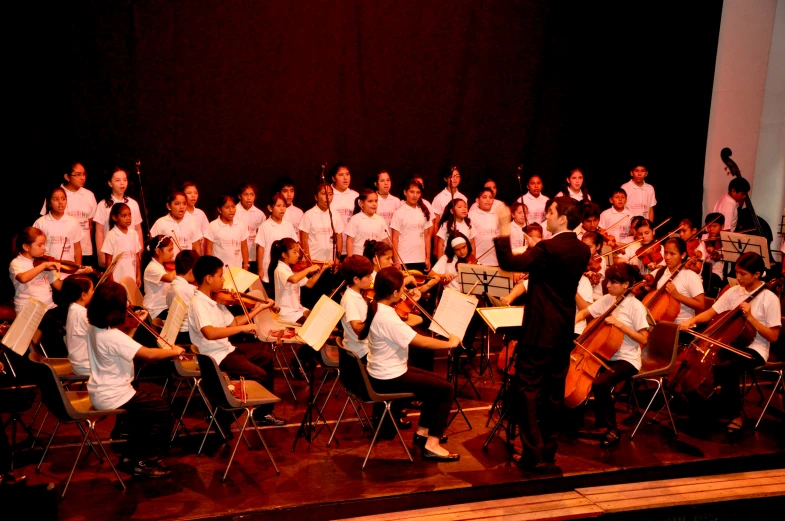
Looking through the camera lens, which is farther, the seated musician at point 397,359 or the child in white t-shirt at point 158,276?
the child in white t-shirt at point 158,276

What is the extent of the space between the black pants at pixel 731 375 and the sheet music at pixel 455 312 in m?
2.10

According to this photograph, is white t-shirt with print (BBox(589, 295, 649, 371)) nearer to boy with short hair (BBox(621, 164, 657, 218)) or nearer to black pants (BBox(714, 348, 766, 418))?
black pants (BBox(714, 348, 766, 418))

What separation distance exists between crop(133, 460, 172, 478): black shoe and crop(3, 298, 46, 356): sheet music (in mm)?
999

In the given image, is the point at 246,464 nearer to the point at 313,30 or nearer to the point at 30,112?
the point at 30,112

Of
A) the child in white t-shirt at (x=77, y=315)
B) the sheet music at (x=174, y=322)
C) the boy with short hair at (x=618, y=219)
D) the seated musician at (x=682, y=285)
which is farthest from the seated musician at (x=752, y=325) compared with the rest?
the child in white t-shirt at (x=77, y=315)

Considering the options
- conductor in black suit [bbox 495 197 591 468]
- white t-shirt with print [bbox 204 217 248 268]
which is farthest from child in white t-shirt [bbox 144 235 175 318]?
conductor in black suit [bbox 495 197 591 468]

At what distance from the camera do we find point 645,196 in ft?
33.7

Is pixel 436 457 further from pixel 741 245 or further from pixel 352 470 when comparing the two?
pixel 741 245

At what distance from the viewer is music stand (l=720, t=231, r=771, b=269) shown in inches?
311

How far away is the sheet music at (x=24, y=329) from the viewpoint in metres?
4.96

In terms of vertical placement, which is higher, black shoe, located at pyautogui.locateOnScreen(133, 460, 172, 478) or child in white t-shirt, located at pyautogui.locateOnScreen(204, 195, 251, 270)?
child in white t-shirt, located at pyautogui.locateOnScreen(204, 195, 251, 270)

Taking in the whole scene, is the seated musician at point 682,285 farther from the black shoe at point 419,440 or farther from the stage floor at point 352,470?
the black shoe at point 419,440

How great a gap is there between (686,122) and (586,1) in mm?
2173

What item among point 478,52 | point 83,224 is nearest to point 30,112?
point 83,224
